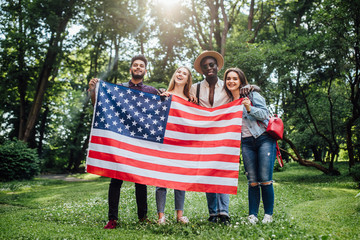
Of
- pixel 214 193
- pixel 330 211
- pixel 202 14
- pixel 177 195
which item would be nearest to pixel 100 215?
pixel 177 195

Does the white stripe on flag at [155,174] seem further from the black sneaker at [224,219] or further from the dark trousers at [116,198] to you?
the black sneaker at [224,219]

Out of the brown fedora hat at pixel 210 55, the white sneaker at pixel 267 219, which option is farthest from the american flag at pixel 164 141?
the brown fedora hat at pixel 210 55

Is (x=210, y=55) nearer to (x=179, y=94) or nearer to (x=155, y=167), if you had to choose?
(x=179, y=94)

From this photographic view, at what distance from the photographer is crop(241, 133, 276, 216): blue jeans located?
14.9 ft

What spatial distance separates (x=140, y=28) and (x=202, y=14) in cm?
596

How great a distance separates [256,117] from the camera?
15.1 feet

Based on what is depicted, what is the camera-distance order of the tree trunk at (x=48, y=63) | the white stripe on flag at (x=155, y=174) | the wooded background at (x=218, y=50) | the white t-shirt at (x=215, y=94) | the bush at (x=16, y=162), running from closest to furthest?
the white stripe on flag at (x=155, y=174), the white t-shirt at (x=215, y=94), the wooded background at (x=218, y=50), the bush at (x=16, y=162), the tree trunk at (x=48, y=63)

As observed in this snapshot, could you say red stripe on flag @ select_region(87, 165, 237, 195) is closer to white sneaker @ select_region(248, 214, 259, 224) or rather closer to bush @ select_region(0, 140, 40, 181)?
white sneaker @ select_region(248, 214, 259, 224)

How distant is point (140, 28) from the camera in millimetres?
23672

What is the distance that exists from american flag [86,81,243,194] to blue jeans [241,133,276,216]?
23cm

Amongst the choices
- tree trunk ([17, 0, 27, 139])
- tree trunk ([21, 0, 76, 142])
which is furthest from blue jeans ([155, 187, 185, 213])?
tree trunk ([17, 0, 27, 139])

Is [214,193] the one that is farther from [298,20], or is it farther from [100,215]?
[298,20]

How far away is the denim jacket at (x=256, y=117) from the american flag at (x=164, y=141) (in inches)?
7.2

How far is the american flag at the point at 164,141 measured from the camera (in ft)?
15.4
